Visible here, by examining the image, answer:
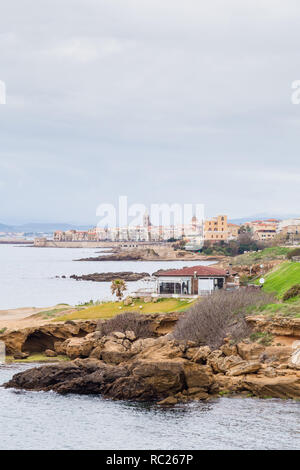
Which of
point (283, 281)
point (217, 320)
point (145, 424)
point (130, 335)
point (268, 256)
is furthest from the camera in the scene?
point (268, 256)

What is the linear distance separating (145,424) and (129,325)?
14669 millimetres

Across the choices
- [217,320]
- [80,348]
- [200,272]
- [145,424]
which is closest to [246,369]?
[217,320]

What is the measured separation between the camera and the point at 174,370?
28.9m

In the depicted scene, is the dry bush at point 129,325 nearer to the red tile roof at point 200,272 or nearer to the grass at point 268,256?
the red tile roof at point 200,272

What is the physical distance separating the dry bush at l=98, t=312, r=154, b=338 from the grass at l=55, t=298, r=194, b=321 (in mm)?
2433

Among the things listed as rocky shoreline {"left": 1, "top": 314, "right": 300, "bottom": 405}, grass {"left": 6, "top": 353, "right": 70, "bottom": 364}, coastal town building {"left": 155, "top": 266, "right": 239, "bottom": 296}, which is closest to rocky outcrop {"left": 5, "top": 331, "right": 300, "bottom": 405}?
rocky shoreline {"left": 1, "top": 314, "right": 300, "bottom": 405}

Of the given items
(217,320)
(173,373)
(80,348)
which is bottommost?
(80,348)

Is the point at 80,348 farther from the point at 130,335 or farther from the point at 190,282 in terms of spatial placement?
the point at 190,282

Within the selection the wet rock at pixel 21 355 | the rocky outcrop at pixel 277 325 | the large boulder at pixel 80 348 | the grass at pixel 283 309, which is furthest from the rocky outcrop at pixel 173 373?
the wet rock at pixel 21 355

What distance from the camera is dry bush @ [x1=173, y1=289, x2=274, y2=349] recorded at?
116 ft

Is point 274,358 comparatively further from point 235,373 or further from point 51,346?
point 51,346

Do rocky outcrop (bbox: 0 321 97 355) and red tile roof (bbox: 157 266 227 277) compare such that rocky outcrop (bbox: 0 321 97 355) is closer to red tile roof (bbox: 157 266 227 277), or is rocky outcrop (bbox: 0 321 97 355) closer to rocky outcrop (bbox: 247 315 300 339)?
red tile roof (bbox: 157 266 227 277)

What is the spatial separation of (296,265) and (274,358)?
19.1 meters

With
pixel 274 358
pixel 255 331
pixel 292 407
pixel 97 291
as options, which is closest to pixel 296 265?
pixel 255 331
